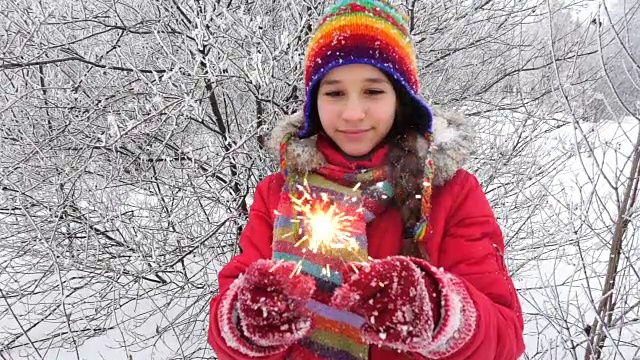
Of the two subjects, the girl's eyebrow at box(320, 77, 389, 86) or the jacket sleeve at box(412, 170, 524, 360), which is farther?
the girl's eyebrow at box(320, 77, 389, 86)

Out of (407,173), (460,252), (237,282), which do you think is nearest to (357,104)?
(407,173)

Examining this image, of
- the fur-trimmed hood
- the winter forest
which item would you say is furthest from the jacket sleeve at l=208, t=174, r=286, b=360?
the winter forest

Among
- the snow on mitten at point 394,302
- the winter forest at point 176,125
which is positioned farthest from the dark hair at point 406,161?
the winter forest at point 176,125

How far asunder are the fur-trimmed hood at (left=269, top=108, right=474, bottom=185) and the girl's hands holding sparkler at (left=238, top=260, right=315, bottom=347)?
474 mm

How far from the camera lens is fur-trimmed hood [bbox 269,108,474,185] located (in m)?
1.46

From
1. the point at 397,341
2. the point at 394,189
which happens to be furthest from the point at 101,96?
the point at 397,341

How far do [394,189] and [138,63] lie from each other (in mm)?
2783

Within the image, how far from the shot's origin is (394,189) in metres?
1.48

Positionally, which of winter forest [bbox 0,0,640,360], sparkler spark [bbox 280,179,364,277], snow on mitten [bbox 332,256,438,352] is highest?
winter forest [bbox 0,0,640,360]

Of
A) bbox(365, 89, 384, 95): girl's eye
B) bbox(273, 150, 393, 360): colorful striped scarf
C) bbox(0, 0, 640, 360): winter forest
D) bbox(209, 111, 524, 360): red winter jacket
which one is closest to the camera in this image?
bbox(209, 111, 524, 360): red winter jacket

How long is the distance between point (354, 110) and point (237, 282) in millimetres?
624

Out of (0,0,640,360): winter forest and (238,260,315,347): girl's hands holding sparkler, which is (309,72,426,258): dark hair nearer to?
(238,260,315,347): girl's hands holding sparkler

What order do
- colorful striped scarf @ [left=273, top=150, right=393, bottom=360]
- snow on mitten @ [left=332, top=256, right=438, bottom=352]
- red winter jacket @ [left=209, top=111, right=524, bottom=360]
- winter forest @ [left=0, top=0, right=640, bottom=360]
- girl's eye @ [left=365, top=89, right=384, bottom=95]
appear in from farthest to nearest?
winter forest @ [left=0, top=0, right=640, bottom=360], girl's eye @ [left=365, top=89, right=384, bottom=95], colorful striped scarf @ [left=273, top=150, right=393, bottom=360], red winter jacket @ [left=209, top=111, right=524, bottom=360], snow on mitten @ [left=332, top=256, right=438, bottom=352]

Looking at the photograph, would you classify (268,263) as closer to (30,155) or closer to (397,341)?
(397,341)
